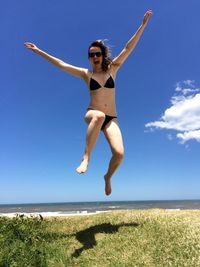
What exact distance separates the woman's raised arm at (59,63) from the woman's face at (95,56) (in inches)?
10.3

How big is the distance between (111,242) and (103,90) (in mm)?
2899

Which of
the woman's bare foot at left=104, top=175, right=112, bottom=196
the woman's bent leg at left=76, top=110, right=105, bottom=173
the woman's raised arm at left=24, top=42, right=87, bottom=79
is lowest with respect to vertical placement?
the woman's bare foot at left=104, top=175, right=112, bottom=196

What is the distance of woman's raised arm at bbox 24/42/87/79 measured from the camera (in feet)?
27.6

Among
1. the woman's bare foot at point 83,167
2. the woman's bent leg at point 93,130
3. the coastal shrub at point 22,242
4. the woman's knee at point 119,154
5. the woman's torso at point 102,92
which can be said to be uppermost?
the woman's torso at point 102,92

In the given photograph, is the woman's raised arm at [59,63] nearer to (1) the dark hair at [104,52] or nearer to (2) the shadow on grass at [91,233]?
(1) the dark hair at [104,52]

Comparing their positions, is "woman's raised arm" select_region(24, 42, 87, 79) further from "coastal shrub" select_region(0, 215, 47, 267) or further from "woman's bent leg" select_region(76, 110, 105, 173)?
"coastal shrub" select_region(0, 215, 47, 267)

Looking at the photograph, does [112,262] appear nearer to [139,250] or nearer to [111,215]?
[139,250]

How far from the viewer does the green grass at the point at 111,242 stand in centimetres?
706

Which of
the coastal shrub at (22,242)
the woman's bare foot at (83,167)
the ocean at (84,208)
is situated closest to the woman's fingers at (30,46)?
the woman's bare foot at (83,167)

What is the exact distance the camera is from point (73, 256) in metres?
7.63

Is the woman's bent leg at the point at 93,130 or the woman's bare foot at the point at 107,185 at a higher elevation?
the woman's bent leg at the point at 93,130

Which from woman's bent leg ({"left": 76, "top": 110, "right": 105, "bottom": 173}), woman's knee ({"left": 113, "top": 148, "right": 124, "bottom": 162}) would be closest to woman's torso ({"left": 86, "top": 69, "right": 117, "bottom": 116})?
woman's bent leg ({"left": 76, "top": 110, "right": 105, "bottom": 173})

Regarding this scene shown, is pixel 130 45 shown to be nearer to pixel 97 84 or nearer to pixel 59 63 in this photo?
pixel 97 84

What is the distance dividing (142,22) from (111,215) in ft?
14.6
